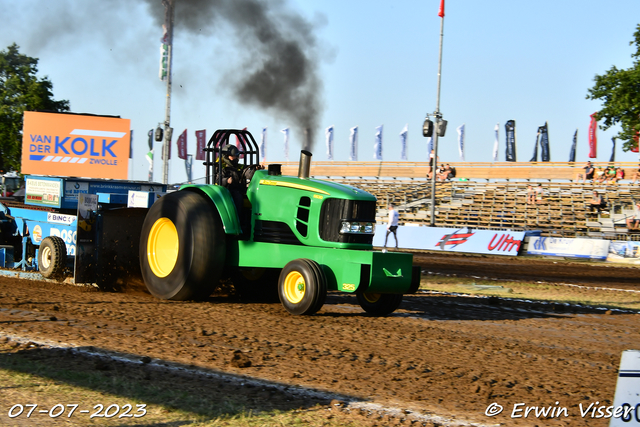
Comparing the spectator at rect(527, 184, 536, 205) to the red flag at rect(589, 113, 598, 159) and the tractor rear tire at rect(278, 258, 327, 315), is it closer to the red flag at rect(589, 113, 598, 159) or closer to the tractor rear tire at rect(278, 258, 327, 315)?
the red flag at rect(589, 113, 598, 159)

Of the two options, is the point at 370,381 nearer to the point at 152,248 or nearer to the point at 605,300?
the point at 152,248

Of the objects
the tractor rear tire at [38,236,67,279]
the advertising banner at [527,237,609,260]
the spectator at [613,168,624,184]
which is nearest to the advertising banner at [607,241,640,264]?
the advertising banner at [527,237,609,260]

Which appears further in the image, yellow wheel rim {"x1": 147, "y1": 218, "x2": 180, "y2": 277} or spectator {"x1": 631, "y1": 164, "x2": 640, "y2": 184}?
spectator {"x1": 631, "y1": 164, "x2": 640, "y2": 184}

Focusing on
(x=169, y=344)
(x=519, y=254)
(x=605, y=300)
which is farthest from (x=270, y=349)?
(x=519, y=254)

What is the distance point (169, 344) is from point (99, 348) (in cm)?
60

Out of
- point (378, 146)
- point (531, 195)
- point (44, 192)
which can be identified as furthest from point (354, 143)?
point (44, 192)

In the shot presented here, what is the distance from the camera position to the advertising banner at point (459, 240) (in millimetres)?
24906

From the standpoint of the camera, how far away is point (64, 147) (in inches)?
813

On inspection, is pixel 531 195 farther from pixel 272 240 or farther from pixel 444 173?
pixel 272 240

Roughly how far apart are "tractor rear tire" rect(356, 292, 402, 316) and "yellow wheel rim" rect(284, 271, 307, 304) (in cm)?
97

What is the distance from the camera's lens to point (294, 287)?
8164mm

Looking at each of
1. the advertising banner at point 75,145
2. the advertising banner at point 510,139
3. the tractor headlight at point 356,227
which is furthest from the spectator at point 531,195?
the tractor headlight at point 356,227

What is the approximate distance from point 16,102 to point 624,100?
24.7 metres

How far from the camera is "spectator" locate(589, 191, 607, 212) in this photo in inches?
1122
